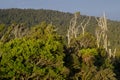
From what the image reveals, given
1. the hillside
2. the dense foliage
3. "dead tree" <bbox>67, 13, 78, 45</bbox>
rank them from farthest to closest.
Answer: the hillside, "dead tree" <bbox>67, 13, 78, 45</bbox>, the dense foliage

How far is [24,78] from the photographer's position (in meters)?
33.7

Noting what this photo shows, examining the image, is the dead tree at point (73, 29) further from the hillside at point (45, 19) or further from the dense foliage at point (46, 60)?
the hillside at point (45, 19)

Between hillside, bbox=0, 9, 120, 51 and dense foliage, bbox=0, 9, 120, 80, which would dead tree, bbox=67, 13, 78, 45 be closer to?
dense foliage, bbox=0, 9, 120, 80

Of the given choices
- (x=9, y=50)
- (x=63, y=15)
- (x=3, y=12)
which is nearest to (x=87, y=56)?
(x=9, y=50)

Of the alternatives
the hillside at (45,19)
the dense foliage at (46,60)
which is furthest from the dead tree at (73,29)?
the hillside at (45,19)

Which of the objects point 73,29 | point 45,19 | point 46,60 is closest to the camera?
point 46,60

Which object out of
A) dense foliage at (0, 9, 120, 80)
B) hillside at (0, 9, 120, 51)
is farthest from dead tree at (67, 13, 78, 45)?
hillside at (0, 9, 120, 51)

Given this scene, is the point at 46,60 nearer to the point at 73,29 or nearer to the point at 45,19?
the point at 73,29

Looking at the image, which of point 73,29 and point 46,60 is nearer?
point 46,60

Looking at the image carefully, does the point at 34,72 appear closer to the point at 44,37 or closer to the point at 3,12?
the point at 44,37

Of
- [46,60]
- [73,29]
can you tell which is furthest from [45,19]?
[46,60]

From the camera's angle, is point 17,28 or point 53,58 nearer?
point 53,58

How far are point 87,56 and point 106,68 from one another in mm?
4059

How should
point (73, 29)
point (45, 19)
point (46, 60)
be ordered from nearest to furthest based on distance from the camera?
point (46, 60) < point (73, 29) < point (45, 19)
